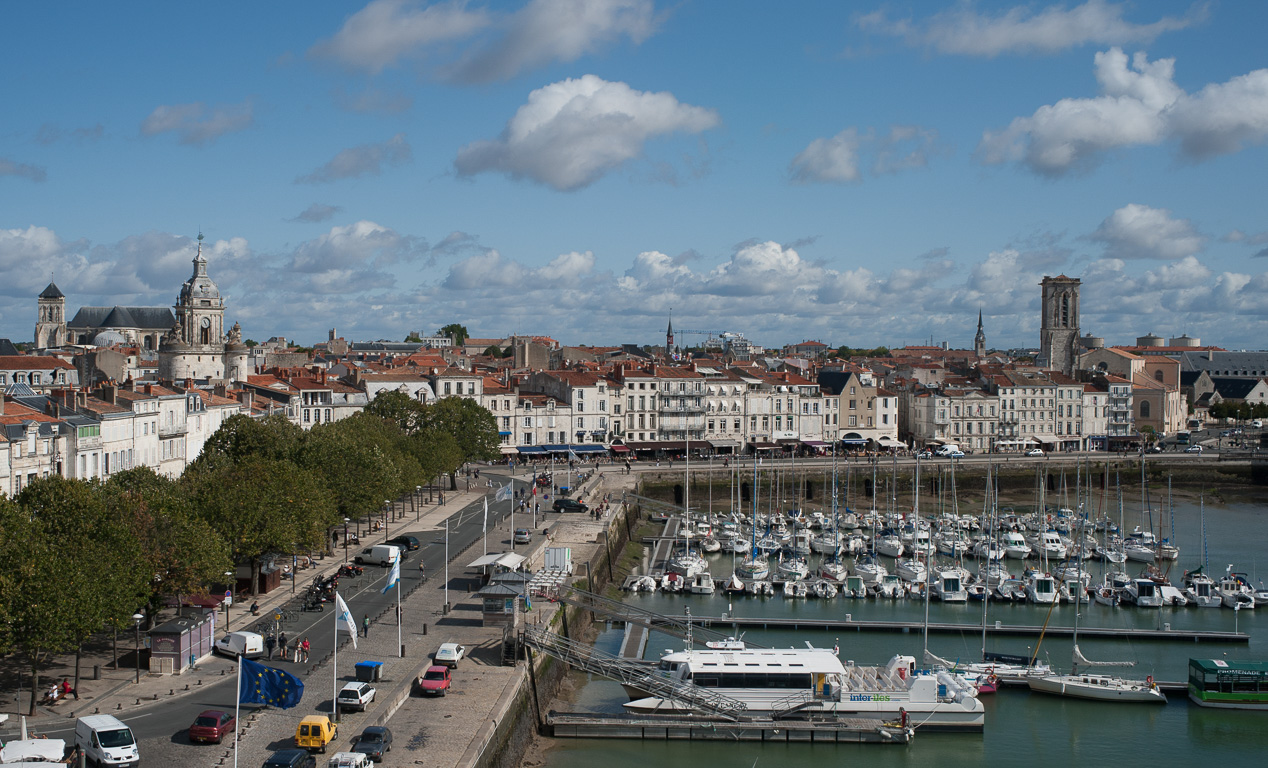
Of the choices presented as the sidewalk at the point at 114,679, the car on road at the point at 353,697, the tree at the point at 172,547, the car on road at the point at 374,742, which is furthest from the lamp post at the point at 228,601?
the car on road at the point at 374,742

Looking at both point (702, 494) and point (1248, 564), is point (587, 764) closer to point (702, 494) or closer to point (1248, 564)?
point (1248, 564)

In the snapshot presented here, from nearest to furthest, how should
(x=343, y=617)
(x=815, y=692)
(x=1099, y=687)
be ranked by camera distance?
(x=343, y=617) → (x=815, y=692) → (x=1099, y=687)

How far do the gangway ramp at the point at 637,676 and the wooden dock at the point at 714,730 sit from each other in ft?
1.14

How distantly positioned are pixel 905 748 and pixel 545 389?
57.6 meters

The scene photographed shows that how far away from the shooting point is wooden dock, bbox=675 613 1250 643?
35.8 m

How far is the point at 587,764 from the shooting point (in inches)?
967

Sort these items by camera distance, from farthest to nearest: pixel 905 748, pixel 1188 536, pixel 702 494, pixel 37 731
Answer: pixel 702 494 < pixel 1188 536 < pixel 905 748 < pixel 37 731

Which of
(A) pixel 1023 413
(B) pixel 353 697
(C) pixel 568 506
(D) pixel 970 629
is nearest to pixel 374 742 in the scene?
(B) pixel 353 697

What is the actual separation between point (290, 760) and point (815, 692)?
13.1m

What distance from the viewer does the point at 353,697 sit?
2195cm

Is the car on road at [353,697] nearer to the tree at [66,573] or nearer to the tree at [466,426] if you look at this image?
the tree at [66,573]

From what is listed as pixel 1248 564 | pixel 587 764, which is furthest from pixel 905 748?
pixel 1248 564

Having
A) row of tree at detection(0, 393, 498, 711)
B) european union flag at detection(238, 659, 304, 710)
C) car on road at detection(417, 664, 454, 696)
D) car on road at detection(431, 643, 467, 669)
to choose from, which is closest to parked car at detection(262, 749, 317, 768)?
european union flag at detection(238, 659, 304, 710)

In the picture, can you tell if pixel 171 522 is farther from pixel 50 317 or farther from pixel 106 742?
pixel 50 317
